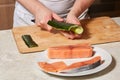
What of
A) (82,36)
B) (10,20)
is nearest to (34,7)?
(82,36)

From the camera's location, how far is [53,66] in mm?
792

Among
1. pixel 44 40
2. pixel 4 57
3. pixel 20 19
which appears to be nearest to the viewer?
pixel 4 57

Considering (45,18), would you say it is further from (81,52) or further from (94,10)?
(94,10)

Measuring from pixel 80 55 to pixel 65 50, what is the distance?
53 mm

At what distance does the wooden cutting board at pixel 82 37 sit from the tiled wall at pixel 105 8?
109cm

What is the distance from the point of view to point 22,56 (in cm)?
91

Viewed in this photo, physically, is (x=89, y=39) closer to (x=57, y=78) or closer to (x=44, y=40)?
(x=44, y=40)

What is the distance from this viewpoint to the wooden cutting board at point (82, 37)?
99cm

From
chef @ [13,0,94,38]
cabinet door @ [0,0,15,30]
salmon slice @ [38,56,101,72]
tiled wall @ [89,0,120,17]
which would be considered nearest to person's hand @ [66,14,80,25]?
chef @ [13,0,94,38]

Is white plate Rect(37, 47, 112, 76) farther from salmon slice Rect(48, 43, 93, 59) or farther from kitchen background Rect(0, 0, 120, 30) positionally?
kitchen background Rect(0, 0, 120, 30)

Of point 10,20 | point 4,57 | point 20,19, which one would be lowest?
point 10,20

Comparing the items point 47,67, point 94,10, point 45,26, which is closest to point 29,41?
point 45,26

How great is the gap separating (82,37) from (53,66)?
30 cm

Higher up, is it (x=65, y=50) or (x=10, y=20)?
(x=65, y=50)
